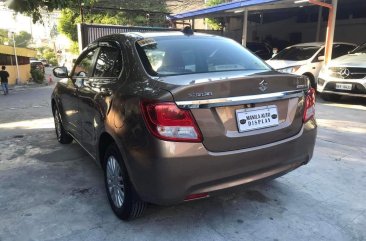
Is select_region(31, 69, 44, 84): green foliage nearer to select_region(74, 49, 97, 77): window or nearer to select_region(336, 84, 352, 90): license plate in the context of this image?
select_region(336, 84, 352, 90): license plate

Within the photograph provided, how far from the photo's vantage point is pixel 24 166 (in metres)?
4.52

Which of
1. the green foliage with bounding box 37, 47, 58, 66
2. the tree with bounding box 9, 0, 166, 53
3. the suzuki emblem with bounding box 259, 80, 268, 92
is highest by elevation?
the tree with bounding box 9, 0, 166, 53

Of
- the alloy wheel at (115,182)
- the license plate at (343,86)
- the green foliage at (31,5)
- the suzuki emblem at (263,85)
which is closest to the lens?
the suzuki emblem at (263,85)

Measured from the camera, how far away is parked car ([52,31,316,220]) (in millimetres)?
2486

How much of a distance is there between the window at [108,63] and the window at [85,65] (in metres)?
0.25

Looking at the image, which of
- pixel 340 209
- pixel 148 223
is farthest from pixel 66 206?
pixel 340 209

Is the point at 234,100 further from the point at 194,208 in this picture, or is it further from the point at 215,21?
the point at 215,21

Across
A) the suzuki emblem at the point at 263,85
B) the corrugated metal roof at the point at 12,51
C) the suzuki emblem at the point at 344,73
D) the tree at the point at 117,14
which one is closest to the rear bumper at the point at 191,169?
the suzuki emblem at the point at 263,85

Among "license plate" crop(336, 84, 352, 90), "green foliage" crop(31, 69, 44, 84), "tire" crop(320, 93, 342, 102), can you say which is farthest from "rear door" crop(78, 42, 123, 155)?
"green foliage" crop(31, 69, 44, 84)

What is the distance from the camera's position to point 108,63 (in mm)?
3572

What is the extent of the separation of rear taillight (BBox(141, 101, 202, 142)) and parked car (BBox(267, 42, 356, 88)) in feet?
26.0

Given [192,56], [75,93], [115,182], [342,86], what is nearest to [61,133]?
[75,93]

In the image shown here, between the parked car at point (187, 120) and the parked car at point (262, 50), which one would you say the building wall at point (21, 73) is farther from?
the parked car at point (187, 120)

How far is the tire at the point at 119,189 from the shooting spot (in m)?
2.89
